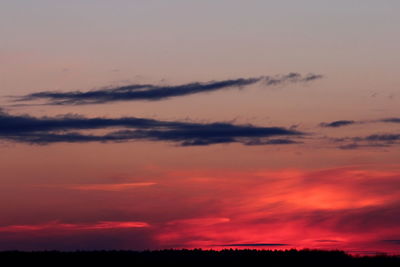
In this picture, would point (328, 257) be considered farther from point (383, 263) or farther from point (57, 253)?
point (57, 253)

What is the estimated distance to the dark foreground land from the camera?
104m

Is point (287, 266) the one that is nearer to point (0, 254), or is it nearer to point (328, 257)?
point (328, 257)

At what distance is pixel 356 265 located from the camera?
10294 cm

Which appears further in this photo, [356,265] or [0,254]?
[0,254]

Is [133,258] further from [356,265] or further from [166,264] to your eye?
[356,265]

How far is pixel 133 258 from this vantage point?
352 ft

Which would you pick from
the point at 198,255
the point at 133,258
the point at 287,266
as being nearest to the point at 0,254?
the point at 133,258

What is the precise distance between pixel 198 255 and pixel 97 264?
1157cm

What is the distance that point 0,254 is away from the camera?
110 meters

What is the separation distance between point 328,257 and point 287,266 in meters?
5.33

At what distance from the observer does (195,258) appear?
351 feet

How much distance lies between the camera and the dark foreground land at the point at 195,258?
104188mm

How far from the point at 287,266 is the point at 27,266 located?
90.9ft

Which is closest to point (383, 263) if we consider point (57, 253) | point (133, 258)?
point (133, 258)
